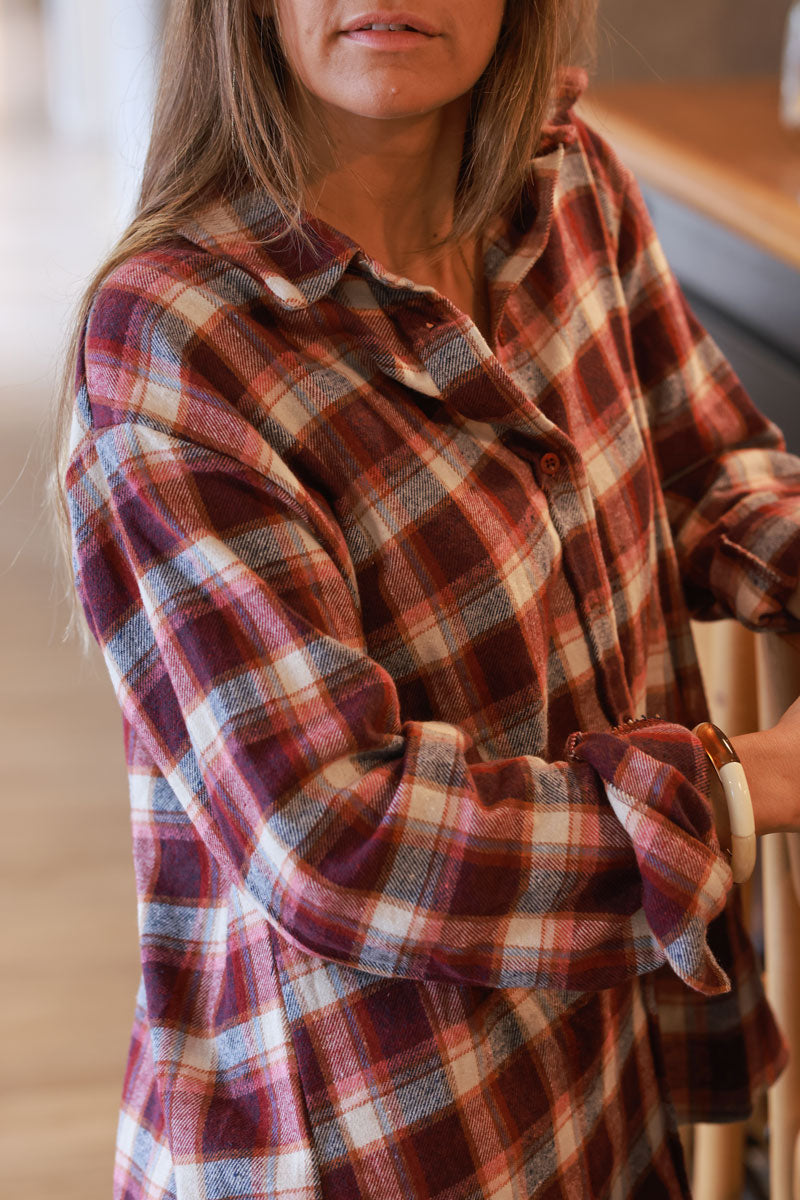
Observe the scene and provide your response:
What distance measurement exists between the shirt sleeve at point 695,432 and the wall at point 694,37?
105cm

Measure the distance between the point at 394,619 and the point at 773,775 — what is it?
0.80 ft

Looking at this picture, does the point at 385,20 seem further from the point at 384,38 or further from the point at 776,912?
the point at 776,912

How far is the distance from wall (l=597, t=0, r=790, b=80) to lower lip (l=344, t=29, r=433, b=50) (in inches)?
50.8

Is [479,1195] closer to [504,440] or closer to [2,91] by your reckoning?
[504,440]

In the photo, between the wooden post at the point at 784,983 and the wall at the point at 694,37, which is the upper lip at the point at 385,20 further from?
the wall at the point at 694,37

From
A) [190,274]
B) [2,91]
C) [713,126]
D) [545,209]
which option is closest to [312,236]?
[190,274]

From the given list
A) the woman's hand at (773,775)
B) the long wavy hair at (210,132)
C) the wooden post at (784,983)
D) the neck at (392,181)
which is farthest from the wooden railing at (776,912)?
the long wavy hair at (210,132)

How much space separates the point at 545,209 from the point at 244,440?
1.15ft

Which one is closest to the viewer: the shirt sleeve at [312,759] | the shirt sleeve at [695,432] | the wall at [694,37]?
the shirt sleeve at [312,759]

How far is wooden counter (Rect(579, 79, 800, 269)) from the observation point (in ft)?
4.55

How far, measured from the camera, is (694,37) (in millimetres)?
2027

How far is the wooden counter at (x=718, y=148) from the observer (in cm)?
139

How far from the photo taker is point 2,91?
24.0ft

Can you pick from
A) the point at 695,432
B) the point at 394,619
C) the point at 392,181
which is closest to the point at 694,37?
the point at 695,432
